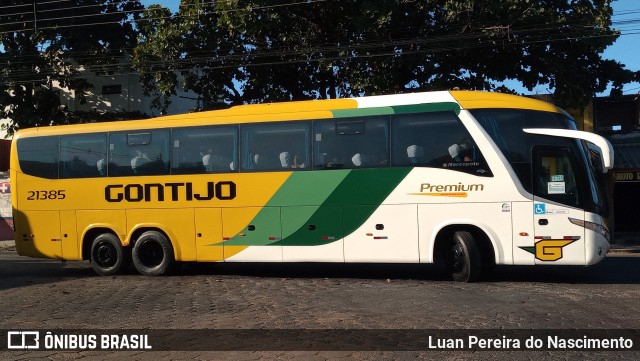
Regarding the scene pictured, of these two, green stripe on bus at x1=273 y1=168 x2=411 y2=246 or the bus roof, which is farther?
green stripe on bus at x1=273 y1=168 x2=411 y2=246

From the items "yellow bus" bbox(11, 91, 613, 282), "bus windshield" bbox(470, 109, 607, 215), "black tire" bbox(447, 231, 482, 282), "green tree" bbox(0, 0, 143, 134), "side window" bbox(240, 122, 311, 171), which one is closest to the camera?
"bus windshield" bbox(470, 109, 607, 215)

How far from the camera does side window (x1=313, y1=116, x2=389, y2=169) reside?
11.4 meters

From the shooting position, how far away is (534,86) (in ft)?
64.8

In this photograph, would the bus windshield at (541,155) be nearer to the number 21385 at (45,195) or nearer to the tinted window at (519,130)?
the tinted window at (519,130)

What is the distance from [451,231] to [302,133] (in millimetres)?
3500

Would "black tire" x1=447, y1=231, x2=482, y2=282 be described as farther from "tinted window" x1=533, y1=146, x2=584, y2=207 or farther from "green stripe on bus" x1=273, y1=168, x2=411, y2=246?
"green stripe on bus" x1=273, y1=168, x2=411, y2=246

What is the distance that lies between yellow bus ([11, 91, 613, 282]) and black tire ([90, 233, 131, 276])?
0.03m

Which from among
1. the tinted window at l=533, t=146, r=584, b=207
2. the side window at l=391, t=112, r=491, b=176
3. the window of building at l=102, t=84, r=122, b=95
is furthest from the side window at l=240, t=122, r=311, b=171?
the window of building at l=102, t=84, r=122, b=95

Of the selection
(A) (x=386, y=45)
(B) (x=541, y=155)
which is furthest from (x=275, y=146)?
(A) (x=386, y=45)

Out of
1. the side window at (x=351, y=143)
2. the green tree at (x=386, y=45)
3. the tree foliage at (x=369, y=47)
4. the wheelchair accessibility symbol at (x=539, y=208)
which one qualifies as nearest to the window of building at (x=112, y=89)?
the tree foliage at (x=369, y=47)

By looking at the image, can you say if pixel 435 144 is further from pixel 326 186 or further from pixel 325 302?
pixel 325 302

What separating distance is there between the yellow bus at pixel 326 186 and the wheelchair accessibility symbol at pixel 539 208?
0.02 m

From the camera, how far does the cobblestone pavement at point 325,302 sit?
739 cm

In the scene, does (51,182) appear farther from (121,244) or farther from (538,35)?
(538,35)
